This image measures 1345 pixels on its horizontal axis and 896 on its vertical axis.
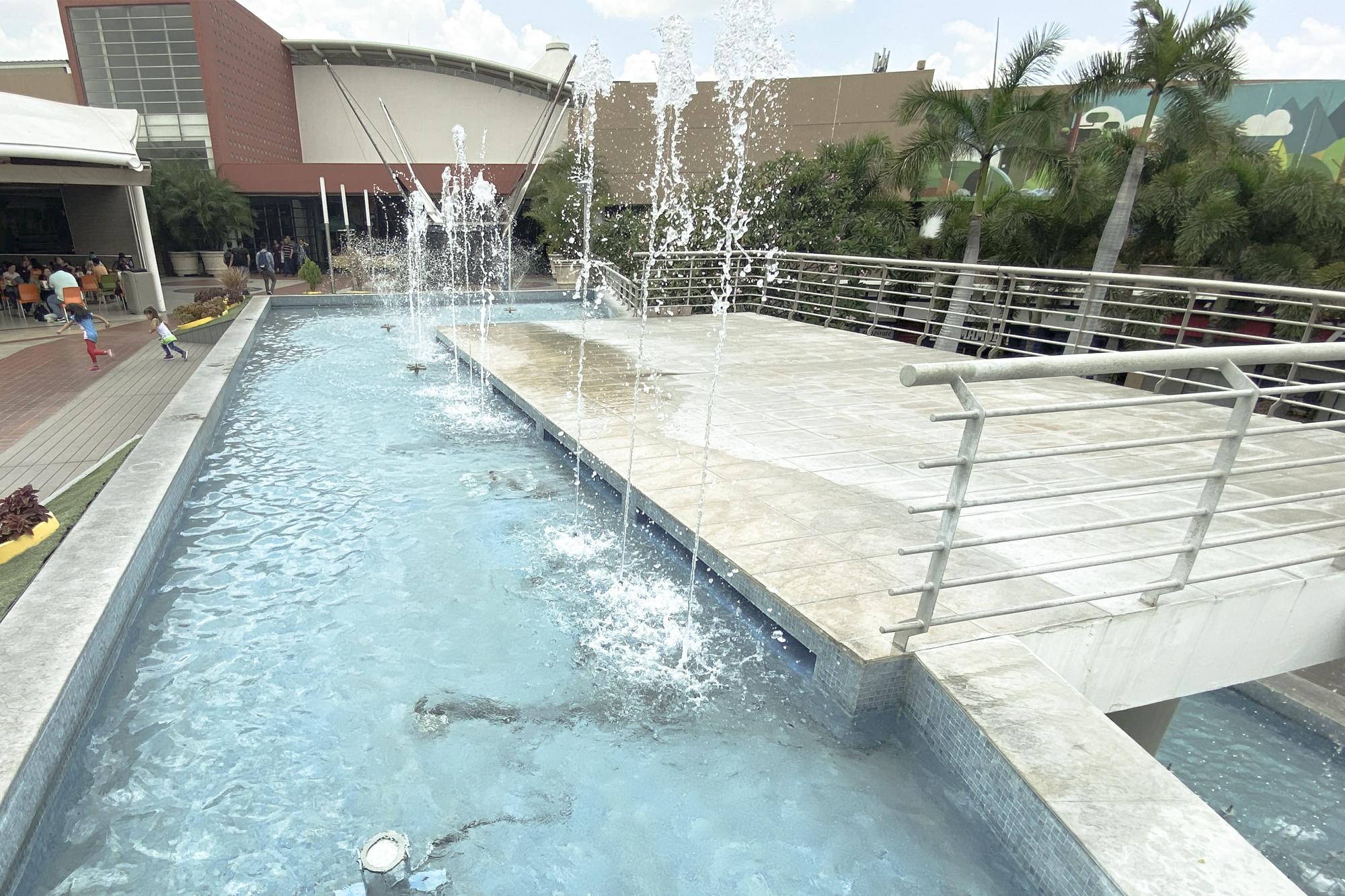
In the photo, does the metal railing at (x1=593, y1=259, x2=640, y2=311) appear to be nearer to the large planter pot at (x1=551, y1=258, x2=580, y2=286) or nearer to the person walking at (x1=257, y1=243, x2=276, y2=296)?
→ the large planter pot at (x1=551, y1=258, x2=580, y2=286)

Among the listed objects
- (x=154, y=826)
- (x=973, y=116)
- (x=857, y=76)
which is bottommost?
(x=154, y=826)

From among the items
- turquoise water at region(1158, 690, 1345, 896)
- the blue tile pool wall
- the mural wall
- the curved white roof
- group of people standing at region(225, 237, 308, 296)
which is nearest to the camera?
the blue tile pool wall

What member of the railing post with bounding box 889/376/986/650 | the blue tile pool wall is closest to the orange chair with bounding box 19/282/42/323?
the railing post with bounding box 889/376/986/650

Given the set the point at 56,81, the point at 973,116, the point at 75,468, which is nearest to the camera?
the point at 75,468

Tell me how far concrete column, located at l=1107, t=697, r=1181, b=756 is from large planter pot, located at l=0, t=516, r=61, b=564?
269 inches

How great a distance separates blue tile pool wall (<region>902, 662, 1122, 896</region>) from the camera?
214 cm

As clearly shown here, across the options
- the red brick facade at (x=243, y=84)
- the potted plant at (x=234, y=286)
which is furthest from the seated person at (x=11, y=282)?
the red brick facade at (x=243, y=84)

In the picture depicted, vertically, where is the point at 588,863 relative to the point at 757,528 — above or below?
below

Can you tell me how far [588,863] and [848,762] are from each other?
46.3 inches

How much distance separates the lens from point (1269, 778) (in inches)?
193

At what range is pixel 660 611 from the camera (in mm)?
3992

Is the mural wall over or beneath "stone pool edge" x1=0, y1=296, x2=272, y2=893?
over

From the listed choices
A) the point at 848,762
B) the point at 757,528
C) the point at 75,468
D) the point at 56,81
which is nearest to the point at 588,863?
the point at 848,762

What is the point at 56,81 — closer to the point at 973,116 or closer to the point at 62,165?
the point at 62,165
